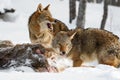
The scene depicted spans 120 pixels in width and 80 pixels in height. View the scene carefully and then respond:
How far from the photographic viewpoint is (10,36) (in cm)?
1708

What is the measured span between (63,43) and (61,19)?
54.9 feet

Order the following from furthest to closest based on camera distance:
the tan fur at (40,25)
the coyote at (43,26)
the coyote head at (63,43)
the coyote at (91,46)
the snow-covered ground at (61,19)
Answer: the tan fur at (40,25) < the coyote at (43,26) < the coyote at (91,46) < the coyote head at (63,43) < the snow-covered ground at (61,19)

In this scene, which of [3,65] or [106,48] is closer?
[3,65]

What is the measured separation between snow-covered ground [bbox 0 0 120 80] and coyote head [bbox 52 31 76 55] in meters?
0.97

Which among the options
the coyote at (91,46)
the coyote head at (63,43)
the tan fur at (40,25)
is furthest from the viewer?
the tan fur at (40,25)

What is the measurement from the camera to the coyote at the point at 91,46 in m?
8.73

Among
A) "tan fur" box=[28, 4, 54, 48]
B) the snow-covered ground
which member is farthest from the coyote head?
"tan fur" box=[28, 4, 54, 48]

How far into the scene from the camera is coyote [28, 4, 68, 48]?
33.4ft

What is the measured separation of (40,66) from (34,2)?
72.0 ft

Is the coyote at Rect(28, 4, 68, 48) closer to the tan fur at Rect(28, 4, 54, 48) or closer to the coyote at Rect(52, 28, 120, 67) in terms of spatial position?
the tan fur at Rect(28, 4, 54, 48)

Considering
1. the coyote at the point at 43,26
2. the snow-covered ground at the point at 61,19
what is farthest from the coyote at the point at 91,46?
the coyote at the point at 43,26

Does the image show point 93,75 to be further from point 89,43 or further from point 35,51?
point 89,43

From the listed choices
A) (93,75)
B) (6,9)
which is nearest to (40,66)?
(93,75)

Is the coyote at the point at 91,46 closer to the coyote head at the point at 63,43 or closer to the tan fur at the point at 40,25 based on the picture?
the coyote head at the point at 63,43
